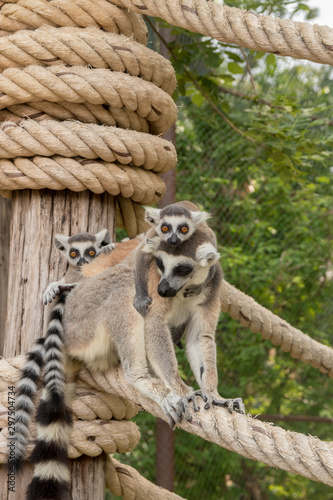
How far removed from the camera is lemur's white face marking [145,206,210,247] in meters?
1.83

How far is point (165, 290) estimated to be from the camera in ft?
5.54

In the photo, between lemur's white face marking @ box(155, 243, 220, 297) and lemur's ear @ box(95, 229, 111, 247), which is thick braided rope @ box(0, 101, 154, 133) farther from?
lemur's white face marking @ box(155, 243, 220, 297)

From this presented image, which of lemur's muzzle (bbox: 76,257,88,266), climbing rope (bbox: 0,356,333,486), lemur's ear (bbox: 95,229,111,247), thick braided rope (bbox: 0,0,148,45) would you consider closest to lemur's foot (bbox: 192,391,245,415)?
climbing rope (bbox: 0,356,333,486)

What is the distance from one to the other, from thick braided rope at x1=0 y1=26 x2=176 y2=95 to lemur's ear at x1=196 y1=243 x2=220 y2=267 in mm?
684

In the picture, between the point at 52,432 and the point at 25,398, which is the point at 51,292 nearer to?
the point at 25,398

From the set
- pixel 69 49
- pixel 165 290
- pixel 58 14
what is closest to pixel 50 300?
pixel 165 290

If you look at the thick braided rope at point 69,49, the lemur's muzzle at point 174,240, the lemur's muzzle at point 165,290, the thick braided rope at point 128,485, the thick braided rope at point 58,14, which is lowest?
the thick braided rope at point 128,485

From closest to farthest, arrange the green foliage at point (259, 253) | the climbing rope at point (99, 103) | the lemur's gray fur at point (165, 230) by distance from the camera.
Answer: the climbing rope at point (99, 103)
the lemur's gray fur at point (165, 230)
the green foliage at point (259, 253)

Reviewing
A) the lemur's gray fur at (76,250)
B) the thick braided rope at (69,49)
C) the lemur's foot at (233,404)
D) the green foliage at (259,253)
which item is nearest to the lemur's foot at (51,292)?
the lemur's gray fur at (76,250)

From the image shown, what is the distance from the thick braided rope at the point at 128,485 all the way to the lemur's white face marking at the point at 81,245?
740mm

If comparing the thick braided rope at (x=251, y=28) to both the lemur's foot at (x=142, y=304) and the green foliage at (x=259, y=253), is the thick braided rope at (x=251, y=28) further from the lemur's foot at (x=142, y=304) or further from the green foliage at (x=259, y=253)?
the green foliage at (x=259, y=253)

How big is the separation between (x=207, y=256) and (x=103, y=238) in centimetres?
44

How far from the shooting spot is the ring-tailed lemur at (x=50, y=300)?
1.57 metres

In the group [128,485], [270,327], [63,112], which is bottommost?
[128,485]
